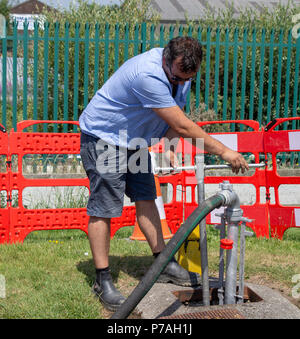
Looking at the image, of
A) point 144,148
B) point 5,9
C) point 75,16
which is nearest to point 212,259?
point 144,148

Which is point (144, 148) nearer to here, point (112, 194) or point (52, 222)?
point (112, 194)

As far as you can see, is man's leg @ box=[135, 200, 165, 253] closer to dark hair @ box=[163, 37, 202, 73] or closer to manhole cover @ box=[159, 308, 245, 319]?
manhole cover @ box=[159, 308, 245, 319]

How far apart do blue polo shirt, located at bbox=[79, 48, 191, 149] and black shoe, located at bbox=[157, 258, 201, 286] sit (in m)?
0.96

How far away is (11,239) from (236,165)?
2908mm

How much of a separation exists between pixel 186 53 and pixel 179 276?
5.39ft

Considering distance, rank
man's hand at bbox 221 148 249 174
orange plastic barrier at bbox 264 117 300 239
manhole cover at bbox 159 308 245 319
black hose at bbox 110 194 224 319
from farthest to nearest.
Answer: orange plastic barrier at bbox 264 117 300 239
man's hand at bbox 221 148 249 174
manhole cover at bbox 159 308 245 319
black hose at bbox 110 194 224 319

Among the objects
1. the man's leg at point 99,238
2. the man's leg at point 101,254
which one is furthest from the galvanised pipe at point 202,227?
the man's leg at point 99,238

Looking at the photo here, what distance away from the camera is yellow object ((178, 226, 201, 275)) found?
12.6 ft

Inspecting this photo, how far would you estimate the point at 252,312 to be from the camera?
3.07 metres

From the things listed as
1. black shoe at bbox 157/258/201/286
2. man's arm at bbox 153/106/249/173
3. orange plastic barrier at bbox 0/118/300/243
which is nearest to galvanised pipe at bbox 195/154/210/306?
man's arm at bbox 153/106/249/173

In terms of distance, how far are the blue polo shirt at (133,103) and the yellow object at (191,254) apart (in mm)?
788

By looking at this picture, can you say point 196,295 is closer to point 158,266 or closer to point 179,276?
point 179,276

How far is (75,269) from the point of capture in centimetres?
429
